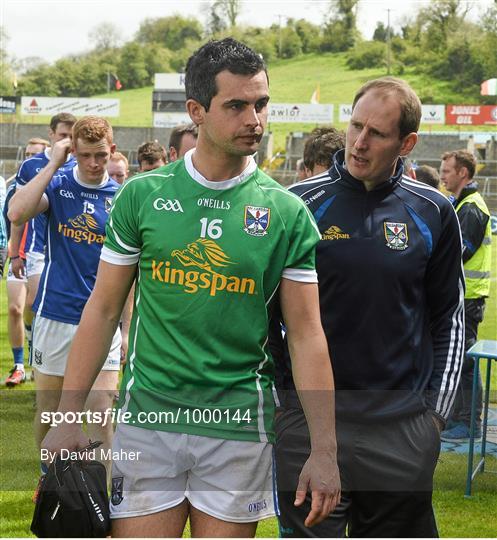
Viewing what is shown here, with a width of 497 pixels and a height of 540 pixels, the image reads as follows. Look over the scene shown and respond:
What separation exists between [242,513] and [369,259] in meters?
0.97

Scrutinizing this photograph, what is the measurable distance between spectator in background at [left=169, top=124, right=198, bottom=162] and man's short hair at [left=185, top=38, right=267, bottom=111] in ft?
9.34

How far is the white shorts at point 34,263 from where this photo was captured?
913 centimetres

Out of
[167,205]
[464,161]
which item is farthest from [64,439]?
[464,161]

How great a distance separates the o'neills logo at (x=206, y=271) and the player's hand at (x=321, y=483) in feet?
1.86

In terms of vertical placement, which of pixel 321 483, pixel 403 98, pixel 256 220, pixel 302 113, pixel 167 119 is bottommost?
pixel 167 119

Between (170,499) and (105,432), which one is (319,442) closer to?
(170,499)

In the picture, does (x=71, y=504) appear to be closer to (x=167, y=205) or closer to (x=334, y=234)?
(x=167, y=205)

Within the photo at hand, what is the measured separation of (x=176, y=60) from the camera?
343 ft

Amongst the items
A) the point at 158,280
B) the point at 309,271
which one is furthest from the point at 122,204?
the point at 309,271

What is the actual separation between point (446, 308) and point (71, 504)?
1.50 m

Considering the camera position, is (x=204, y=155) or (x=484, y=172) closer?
(x=204, y=155)

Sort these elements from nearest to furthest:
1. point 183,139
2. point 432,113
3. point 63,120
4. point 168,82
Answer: point 183,139 < point 63,120 < point 168,82 < point 432,113

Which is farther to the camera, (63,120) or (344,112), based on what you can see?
(344,112)

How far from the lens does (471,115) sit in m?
85.4
